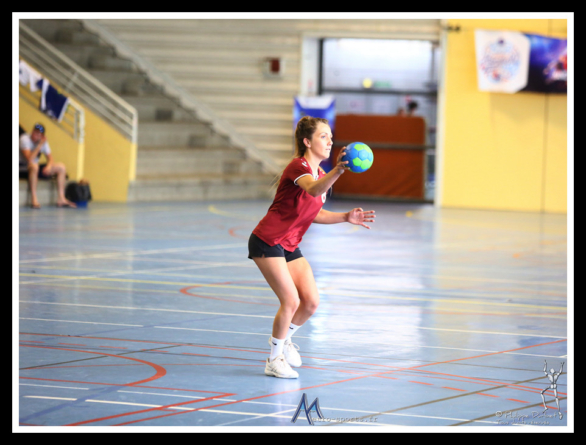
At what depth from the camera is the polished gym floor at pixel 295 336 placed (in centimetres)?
481

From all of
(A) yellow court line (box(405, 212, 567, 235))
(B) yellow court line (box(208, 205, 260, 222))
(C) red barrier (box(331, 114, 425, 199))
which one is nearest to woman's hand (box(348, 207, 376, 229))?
(A) yellow court line (box(405, 212, 567, 235))

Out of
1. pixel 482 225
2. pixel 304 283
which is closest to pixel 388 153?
pixel 482 225

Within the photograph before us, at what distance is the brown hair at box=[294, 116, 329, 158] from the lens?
5.75 m

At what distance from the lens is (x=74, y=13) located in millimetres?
5664

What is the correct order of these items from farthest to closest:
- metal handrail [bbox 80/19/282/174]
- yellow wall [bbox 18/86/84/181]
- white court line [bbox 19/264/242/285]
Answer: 1. metal handrail [bbox 80/19/282/174]
2. yellow wall [bbox 18/86/84/181]
3. white court line [bbox 19/264/242/285]

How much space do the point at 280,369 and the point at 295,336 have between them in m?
1.34

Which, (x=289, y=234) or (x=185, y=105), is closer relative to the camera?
(x=289, y=234)

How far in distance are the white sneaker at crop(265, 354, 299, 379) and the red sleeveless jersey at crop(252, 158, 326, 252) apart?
0.74m

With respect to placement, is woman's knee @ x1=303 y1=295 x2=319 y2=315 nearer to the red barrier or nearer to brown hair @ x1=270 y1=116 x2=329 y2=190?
brown hair @ x1=270 y1=116 x2=329 y2=190

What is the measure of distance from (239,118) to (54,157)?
5.78m

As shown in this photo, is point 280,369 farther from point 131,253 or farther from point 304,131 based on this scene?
point 131,253

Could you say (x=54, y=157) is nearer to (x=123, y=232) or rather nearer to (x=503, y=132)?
(x=123, y=232)

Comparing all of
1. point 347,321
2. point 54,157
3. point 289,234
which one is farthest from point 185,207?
point 289,234

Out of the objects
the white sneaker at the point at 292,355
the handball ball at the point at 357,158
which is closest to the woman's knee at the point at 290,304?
the white sneaker at the point at 292,355
